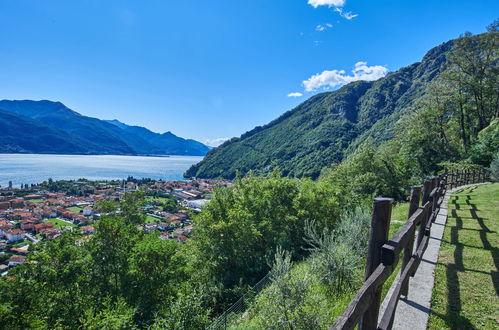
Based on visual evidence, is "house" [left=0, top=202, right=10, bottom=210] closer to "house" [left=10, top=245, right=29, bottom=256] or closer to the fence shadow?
"house" [left=10, top=245, right=29, bottom=256]

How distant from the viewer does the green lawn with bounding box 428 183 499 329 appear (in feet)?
10.7

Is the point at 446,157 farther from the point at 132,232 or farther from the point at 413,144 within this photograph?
the point at 132,232

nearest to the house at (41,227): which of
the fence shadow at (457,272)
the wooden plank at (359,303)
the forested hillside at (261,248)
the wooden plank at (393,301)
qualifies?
the forested hillside at (261,248)

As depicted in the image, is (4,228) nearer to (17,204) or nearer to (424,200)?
(17,204)

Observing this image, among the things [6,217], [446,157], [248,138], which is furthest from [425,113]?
[248,138]

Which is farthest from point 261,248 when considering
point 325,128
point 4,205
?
point 325,128

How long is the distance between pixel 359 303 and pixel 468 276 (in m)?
4.40

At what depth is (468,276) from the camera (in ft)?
14.2

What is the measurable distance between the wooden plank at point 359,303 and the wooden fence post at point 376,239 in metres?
0.09

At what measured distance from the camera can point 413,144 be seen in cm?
2539

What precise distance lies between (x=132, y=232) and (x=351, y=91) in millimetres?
141439

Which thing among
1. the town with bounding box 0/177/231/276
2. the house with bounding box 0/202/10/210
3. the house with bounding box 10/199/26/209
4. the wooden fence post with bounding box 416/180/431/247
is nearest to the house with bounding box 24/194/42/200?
the town with bounding box 0/177/231/276

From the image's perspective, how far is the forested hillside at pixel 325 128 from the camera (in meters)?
87.2

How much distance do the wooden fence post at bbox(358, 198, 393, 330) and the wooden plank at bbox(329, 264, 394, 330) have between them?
0.09 m
